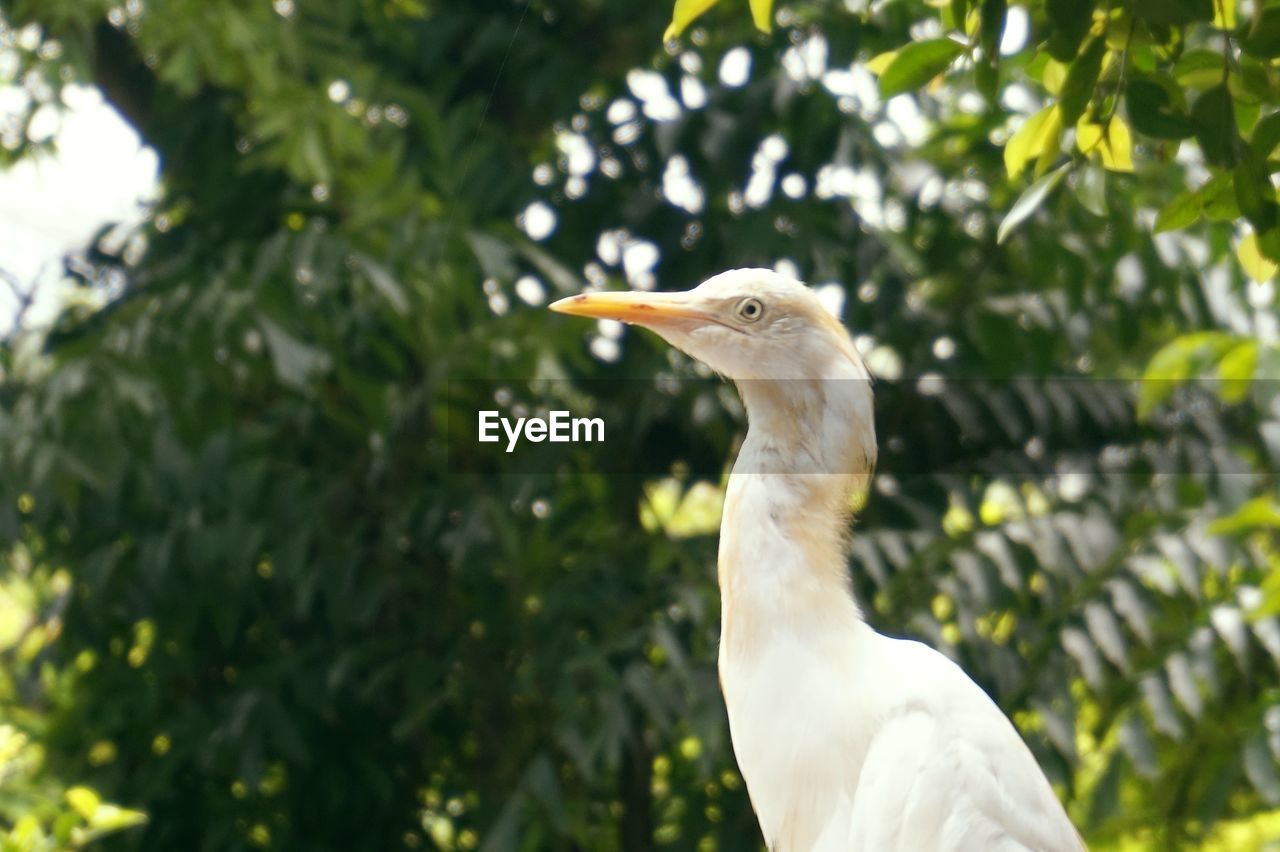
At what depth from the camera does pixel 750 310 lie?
991 mm

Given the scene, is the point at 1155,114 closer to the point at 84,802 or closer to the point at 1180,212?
the point at 1180,212

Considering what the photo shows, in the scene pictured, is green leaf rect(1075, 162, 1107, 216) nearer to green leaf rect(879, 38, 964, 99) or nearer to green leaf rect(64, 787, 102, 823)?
green leaf rect(879, 38, 964, 99)

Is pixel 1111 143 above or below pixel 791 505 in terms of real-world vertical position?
above

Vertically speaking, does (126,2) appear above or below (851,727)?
above

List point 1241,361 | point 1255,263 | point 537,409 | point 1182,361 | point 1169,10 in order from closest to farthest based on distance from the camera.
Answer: point 1169,10 < point 1255,263 < point 1241,361 < point 1182,361 < point 537,409

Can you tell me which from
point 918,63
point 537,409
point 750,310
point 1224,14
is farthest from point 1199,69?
point 537,409

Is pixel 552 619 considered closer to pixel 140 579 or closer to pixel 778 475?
pixel 140 579

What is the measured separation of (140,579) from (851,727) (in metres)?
1.23

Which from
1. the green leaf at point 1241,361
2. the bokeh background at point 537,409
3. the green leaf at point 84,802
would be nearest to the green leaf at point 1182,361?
the green leaf at point 1241,361

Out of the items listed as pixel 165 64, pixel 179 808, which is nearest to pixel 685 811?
pixel 179 808

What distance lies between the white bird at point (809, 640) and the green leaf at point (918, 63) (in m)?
0.18

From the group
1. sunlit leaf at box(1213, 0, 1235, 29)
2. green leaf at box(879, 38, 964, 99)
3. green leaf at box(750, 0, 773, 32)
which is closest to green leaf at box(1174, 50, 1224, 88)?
sunlit leaf at box(1213, 0, 1235, 29)

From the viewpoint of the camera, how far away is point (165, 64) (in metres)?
1.82

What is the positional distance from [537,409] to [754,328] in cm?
53
